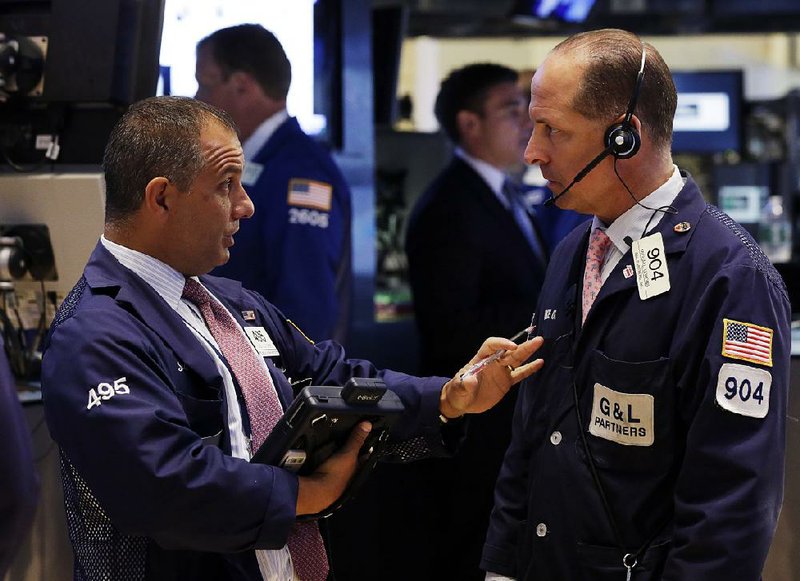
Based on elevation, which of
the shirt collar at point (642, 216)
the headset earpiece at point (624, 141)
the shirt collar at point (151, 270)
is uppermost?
the headset earpiece at point (624, 141)

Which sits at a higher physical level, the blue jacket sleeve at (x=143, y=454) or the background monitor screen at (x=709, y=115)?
the background monitor screen at (x=709, y=115)

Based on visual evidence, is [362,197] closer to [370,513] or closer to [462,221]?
[462,221]

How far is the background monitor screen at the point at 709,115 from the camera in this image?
6996mm

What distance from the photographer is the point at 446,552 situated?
384 centimetres

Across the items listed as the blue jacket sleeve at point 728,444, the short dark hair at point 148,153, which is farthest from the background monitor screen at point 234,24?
the blue jacket sleeve at point 728,444

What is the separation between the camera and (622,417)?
1.86m

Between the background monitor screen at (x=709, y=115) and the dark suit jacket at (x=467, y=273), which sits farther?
the background monitor screen at (x=709, y=115)

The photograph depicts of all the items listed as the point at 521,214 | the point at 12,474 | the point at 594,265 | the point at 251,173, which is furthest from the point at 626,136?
the point at 521,214

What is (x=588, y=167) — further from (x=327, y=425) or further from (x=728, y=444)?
(x=327, y=425)

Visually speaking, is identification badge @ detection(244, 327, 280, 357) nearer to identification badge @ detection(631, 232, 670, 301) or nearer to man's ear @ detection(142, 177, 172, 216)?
man's ear @ detection(142, 177, 172, 216)

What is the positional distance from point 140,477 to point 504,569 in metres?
0.80

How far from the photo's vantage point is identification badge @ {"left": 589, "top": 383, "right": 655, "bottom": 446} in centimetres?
183

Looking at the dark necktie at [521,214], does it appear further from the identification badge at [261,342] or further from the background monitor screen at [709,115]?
the background monitor screen at [709,115]

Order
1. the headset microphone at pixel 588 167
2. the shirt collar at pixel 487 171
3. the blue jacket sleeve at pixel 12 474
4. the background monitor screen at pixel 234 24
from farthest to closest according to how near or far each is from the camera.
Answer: the shirt collar at pixel 487 171 → the background monitor screen at pixel 234 24 → the headset microphone at pixel 588 167 → the blue jacket sleeve at pixel 12 474
